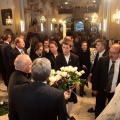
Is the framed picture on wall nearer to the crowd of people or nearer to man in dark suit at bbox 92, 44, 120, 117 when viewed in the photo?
the crowd of people

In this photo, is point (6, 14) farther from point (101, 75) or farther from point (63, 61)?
point (101, 75)

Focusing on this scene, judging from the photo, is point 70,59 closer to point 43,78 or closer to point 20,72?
point 20,72

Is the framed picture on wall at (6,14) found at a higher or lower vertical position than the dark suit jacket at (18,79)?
higher

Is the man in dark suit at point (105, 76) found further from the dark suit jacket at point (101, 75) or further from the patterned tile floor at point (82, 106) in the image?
the patterned tile floor at point (82, 106)

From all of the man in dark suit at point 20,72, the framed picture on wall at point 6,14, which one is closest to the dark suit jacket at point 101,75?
the man in dark suit at point 20,72

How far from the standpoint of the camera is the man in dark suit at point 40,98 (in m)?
1.88

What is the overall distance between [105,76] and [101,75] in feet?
0.28

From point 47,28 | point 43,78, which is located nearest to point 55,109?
point 43,78

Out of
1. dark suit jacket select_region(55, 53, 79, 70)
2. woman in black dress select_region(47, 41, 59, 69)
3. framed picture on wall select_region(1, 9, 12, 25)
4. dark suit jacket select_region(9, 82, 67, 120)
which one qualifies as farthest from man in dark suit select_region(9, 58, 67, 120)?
framed picture on wall select_region(1, 9, 12, 25)

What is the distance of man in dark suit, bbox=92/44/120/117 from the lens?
3208 millimetres

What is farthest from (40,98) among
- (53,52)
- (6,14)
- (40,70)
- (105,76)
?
(6,14)

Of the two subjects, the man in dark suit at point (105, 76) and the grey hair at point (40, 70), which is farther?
the man in dark suit at point (105, 76)

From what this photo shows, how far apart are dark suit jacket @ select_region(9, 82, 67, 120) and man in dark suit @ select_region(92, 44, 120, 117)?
1.57 meters

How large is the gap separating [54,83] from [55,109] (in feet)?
2.03
